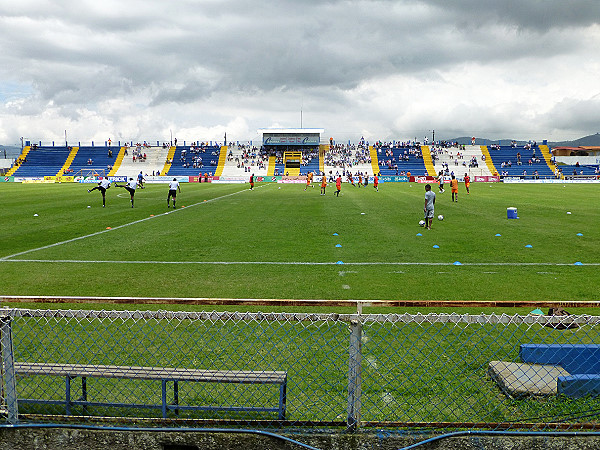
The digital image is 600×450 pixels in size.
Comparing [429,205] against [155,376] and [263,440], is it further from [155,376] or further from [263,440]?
[263,440]

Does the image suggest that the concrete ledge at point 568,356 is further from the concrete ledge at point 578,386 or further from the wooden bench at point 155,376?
the wooden bench at point 155,376

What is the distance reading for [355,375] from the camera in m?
3.52

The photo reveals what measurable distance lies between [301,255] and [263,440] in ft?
27.8

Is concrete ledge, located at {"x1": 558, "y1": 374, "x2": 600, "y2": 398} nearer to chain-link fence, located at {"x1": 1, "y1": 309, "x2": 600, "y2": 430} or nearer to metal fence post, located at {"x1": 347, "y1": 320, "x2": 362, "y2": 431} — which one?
chain-link fence, located at {"x1": 1, "y1": 309, "x2": 600, "y2": 430}

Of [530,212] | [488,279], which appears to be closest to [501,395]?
[488,279]

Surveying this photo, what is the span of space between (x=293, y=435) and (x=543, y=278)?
7886 mm

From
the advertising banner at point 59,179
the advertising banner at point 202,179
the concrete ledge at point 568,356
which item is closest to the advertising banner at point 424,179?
the advertising banner at point 202,179

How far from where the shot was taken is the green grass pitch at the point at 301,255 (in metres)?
8.79

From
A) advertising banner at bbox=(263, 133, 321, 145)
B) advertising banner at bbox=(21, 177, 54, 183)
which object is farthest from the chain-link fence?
advertising banner at bbox=(263, 133, 321, 145)

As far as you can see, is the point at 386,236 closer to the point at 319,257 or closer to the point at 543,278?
the point at 319,257

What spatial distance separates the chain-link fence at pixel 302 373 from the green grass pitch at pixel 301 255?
7.10 ft

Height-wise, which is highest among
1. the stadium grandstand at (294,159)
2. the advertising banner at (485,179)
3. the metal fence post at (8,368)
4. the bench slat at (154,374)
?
the stadium grandstand at (294,159)

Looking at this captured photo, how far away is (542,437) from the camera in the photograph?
3.62 m

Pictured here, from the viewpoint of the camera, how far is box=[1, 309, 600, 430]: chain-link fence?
3.65 m
